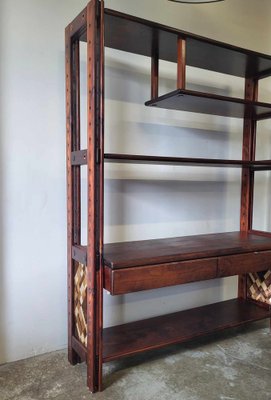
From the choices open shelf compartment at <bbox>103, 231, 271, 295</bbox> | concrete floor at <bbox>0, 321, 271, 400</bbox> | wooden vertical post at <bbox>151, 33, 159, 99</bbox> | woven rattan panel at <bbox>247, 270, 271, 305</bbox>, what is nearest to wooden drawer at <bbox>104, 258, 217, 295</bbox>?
open shelf compartment at <bbox>103, 231, 271, 295</bbox>

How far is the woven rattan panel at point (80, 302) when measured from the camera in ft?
6.48

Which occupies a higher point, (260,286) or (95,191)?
(95,191)

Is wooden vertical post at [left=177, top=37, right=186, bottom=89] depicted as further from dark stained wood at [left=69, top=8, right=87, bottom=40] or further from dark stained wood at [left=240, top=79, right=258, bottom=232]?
dark stained wood at [left=240, top=79, right=258, bottom=232]

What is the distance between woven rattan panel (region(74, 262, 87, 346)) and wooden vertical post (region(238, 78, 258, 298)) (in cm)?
147

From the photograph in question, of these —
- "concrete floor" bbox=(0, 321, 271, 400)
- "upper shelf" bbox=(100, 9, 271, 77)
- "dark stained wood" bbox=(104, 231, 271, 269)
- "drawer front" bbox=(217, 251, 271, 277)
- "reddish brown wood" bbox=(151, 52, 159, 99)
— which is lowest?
"concrete floor" bbox=(0, 321, 271, 400)

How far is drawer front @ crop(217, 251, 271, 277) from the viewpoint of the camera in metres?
2.14

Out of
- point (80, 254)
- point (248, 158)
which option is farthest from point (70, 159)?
point (248, 158)

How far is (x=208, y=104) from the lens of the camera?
7.52 ft

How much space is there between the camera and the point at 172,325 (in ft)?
7.70

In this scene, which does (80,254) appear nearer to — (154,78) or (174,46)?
(154,78)

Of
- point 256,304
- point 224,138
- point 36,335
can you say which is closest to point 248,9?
point 224,138

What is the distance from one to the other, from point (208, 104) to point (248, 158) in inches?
28.4

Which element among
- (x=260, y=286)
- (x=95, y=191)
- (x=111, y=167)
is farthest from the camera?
(x=260, y=286)

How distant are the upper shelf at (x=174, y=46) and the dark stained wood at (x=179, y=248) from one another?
1.27 metres
